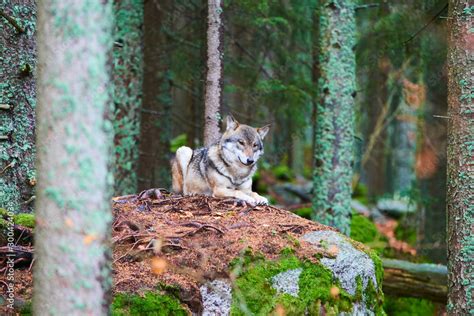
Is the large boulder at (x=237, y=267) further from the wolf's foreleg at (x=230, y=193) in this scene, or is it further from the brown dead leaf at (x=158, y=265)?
the wolf's foreleg at (x=230, y=193)

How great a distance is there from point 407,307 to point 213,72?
5.50 meters

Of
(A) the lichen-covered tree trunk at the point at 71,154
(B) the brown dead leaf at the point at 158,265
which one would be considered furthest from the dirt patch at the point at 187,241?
(A) the lichen-covered tree trunk at the point at 71,154

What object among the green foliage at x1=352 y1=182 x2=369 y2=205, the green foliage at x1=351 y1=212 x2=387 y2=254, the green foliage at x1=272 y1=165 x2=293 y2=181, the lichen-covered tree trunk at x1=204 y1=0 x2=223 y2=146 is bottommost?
the green foliage at x1=352 y1=182 x2=369 y2=205

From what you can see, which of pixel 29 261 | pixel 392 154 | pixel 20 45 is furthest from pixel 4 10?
pixel 392 154

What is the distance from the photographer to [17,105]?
266 inches

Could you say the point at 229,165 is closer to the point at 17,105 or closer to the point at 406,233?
the point at 17,105

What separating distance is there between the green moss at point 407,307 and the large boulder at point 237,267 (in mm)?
5037

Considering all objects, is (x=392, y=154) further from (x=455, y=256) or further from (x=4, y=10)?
(x=4, y=10)

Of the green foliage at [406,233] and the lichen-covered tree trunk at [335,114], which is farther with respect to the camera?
the green foliage at [406,233]

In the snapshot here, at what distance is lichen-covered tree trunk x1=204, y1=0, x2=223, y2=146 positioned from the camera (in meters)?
8.75

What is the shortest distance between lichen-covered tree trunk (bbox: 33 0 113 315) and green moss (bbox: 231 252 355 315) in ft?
5.87

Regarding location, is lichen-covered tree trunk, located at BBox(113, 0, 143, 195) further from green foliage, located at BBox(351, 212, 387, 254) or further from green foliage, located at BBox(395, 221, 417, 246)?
green foliage, located at BBox(395, 221, 417, 246)

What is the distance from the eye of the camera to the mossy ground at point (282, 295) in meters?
4.84

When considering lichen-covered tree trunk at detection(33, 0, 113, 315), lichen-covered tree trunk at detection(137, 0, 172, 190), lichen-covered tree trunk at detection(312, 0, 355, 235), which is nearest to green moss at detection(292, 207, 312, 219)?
lichen-covered tree trunk at detection(137, 0, 172, 190)
